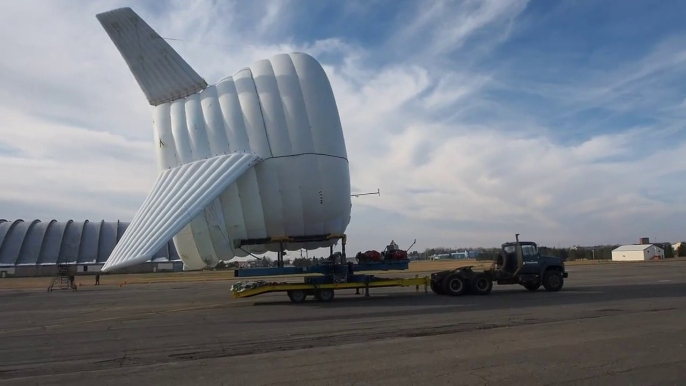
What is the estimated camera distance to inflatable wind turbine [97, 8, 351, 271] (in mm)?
20188

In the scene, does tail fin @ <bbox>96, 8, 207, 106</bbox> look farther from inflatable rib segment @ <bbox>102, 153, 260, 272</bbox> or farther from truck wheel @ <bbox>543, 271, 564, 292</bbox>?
truck wheel @ <bbox>543, 271, 564, 292</bbox>

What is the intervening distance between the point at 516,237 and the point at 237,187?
12457mm

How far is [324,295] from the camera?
70.8 feet

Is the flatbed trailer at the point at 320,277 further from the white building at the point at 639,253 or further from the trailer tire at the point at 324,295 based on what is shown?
the white building at the point at 639,253

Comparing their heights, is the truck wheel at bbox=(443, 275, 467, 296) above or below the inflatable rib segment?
below

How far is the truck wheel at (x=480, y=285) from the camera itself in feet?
74.0

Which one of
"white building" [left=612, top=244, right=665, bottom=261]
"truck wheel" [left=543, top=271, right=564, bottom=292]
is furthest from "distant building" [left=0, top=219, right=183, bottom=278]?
"truck wheel" [left=543, top=271, right=564, bottom=292]

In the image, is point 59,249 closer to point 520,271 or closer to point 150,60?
point 150,60

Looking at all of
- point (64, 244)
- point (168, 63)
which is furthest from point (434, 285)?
point (64, 244)

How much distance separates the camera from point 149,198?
1975 centimetres

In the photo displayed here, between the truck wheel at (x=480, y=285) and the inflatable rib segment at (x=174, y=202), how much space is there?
10.1 metres

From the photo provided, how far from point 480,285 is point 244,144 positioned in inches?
435

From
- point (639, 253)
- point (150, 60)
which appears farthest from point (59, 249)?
point (639, 253)

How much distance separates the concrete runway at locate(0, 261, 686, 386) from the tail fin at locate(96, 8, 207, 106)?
27.8 ft
